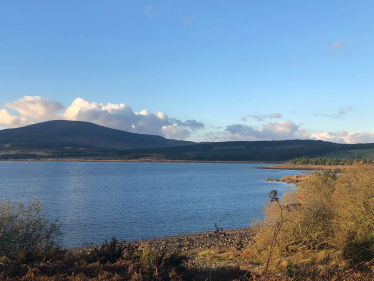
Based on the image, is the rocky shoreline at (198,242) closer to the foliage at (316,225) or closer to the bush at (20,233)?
the bush at (20,233)

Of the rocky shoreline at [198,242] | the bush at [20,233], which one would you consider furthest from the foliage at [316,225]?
the bush at [20,233]

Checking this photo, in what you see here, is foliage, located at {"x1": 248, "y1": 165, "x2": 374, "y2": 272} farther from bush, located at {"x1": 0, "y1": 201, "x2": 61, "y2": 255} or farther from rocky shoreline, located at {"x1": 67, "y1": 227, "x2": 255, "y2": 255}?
bush, located at {"x1": 0, "y1": 201, "x2": 61, "y2": 255}

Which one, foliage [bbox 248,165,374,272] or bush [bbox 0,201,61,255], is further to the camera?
bush [bbox 0,201,61,255]

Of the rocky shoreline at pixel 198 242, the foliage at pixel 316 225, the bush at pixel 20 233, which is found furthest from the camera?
the rocky shoreline at pixel 198 242

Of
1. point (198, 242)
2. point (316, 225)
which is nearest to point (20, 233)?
point (198, 242)

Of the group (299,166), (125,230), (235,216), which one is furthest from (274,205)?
(299,166)

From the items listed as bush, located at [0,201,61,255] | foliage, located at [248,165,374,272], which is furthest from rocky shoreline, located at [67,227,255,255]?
foliage, located at [248,165,374,272]

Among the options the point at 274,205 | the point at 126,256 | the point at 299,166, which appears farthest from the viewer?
the point at 299,166

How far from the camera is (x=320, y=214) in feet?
52.0

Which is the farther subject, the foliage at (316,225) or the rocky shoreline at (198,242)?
the rocky shoreline at (198,242)

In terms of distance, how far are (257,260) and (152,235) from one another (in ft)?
45.2

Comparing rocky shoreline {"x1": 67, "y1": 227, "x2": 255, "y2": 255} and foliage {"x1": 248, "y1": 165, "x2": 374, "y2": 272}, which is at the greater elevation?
foliage {"x1": 248, "y1": 165, "x2": 374, "y2": 272}

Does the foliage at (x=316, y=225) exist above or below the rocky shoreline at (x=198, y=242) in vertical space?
above

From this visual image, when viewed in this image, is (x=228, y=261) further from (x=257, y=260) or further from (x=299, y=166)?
(x=299, y=166)
